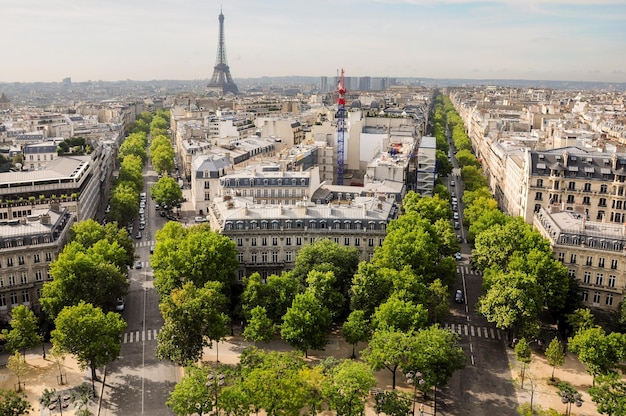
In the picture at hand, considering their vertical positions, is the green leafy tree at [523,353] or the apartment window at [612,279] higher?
the apartment window at [612,279]

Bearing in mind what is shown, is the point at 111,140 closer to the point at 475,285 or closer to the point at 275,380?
the point at 475,285

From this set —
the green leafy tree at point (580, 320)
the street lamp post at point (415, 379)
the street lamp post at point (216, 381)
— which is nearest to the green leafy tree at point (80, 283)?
the street lamp post at point (216, 381)

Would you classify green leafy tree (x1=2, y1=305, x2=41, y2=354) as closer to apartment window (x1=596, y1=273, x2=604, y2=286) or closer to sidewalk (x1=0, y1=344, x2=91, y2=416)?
sidewalk (x1=0, y1=344, x2=91, y2=416)

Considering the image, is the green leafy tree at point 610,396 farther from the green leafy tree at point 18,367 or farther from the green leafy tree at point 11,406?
the green leafy tree at point 18,367

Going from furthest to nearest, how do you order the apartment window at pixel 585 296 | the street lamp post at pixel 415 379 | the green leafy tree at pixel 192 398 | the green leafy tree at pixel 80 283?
1. the apartment window at pixel 585 296
2. the green leafy tree at pixel 80 283
3. the street lamp post at pixel 415 379
4. the green leafy tree at pixel 192 398

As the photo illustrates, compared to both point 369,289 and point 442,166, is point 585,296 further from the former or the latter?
point 442,166

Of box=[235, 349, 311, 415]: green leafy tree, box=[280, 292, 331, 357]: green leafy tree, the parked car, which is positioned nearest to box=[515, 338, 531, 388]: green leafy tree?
the parked car

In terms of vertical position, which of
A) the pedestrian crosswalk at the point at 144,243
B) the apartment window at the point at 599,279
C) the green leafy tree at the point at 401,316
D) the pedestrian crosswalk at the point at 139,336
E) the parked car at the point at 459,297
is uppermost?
the apartment window at the point at 599,279
